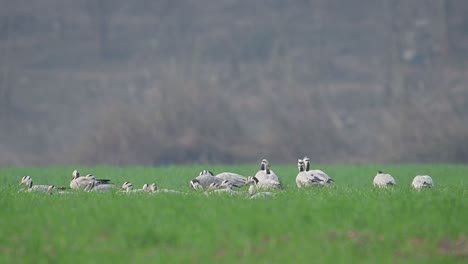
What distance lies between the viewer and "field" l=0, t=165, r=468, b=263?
11234mm

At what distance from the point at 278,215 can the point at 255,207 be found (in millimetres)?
848

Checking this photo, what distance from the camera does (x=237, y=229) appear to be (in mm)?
12195

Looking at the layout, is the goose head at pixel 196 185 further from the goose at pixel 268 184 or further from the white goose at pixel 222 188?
the goose at pixel 268 184

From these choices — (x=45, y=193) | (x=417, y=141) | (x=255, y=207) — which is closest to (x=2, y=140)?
(x=417, y=141)

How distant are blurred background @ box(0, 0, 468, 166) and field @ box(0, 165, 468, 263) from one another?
2438 cm

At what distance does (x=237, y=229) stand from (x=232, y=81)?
4456 cm

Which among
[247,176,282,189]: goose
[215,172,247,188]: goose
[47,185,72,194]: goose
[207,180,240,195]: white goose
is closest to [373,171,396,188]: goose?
[247,176,282,189]: goose

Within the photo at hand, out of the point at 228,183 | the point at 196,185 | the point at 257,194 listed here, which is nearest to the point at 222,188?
the point at 228,183

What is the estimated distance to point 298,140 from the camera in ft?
137

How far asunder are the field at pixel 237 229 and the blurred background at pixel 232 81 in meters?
24.4

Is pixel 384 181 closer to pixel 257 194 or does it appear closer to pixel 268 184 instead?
pixel 268 184

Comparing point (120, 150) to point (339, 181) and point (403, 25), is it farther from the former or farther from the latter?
point (403, 25)

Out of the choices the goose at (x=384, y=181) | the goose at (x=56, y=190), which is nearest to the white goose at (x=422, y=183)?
the goose at (x=384, y=181)

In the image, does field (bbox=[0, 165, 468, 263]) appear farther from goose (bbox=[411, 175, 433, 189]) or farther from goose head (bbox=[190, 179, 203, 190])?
goose head (bbox=[190, 179, 203, 190])
